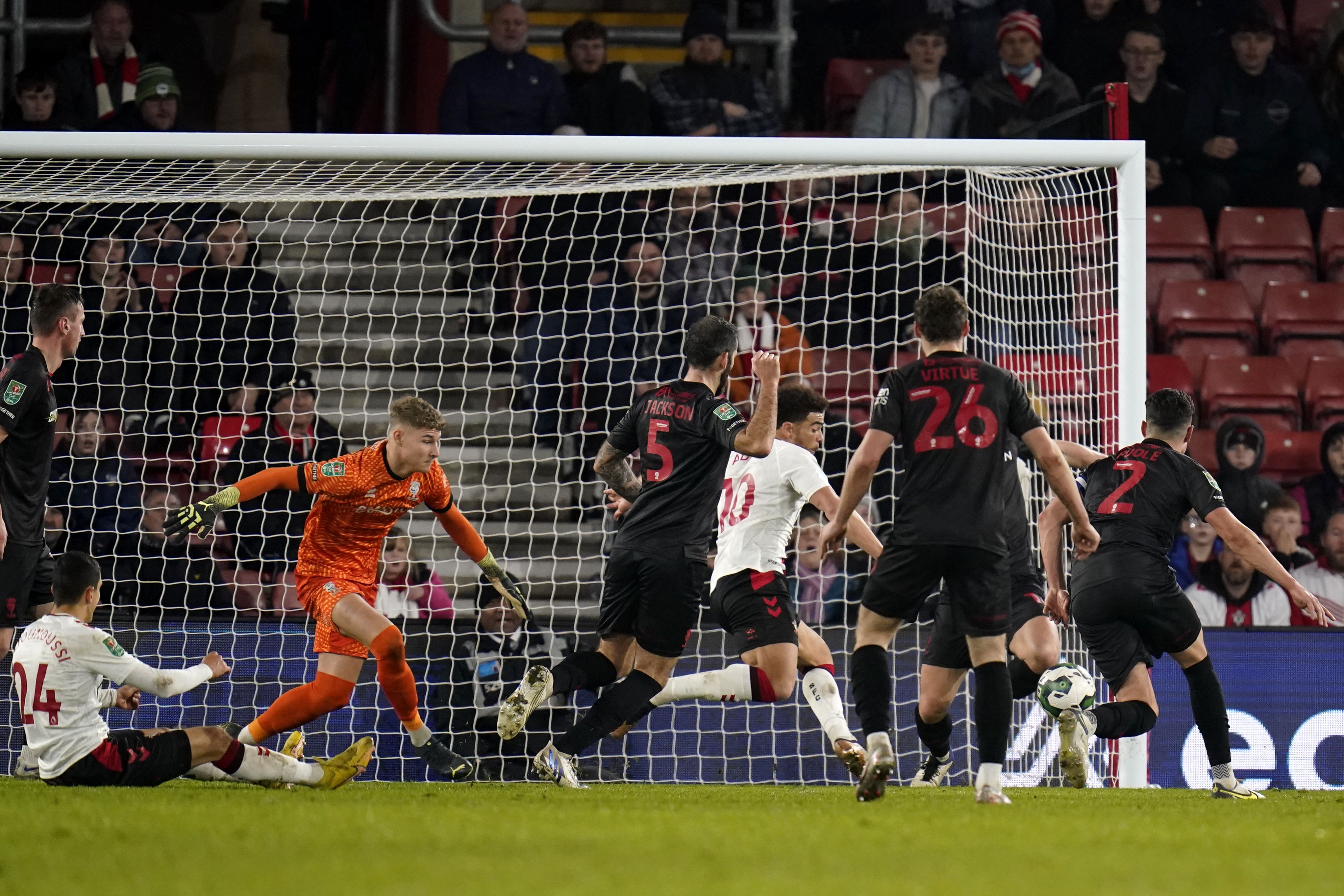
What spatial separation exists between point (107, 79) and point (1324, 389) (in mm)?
8698

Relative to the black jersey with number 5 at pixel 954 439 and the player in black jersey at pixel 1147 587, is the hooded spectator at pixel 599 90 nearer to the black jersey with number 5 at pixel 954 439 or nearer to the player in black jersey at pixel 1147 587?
the player in black jersey at pixel 1147 587

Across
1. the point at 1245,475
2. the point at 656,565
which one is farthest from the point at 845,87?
the point at 656,565

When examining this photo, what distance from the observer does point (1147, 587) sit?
659 centimetres

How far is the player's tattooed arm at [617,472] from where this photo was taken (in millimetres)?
7031

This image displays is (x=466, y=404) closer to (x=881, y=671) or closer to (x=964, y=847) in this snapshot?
(x=881, y=671)

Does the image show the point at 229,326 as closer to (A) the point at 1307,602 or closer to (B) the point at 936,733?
(B) the point at 936,733

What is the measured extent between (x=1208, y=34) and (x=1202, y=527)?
5210 mm


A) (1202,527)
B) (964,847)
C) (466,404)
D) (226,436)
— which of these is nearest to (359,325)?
(466,404)

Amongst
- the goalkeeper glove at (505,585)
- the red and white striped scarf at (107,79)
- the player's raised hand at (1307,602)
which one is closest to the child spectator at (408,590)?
the goalkeeper glove at (505,585)

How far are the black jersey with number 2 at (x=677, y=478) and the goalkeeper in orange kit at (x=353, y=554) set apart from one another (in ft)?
2.81

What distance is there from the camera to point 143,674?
20.1 feet

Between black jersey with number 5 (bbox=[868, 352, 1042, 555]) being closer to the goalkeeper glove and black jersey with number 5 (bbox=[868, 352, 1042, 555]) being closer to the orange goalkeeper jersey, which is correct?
the goalkeeper glove

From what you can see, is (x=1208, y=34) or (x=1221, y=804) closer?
(x=1221, y=804)

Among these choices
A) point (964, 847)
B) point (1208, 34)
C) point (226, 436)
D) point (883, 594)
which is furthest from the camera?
point (1208, 34)
